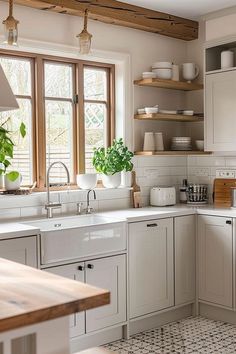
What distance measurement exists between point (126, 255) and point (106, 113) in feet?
4.99

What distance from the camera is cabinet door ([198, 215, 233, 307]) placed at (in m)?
4.46

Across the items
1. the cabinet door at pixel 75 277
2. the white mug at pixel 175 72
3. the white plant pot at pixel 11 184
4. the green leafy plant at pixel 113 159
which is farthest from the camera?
the white mug at pixel 175 72

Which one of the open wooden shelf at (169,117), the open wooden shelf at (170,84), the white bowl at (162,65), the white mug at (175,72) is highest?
the white bowl at (162,65)

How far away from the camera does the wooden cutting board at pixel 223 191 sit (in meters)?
5.02

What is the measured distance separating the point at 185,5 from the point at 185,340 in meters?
2.99

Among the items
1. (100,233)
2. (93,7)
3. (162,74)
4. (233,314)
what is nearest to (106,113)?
(162,74)

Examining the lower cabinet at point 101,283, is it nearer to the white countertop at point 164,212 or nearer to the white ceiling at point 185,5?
the white countertop at point 164,212

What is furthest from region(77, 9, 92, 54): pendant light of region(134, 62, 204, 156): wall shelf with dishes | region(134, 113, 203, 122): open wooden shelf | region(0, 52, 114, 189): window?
region(134, 113, 203, 122): open wooden shelf

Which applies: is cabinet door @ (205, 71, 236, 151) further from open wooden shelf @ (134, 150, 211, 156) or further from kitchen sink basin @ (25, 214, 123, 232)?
kitchen sink basin @ (25, 214, 123, 232)

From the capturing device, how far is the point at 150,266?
173 inches

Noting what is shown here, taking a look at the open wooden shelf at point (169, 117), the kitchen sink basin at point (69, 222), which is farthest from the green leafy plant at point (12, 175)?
the open wooden shelf at point (169, 117)

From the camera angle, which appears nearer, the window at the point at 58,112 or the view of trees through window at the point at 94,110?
the window at the point at 58,112

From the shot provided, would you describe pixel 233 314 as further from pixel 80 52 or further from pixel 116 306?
pixel 80 52

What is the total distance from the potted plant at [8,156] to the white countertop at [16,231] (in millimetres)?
446
